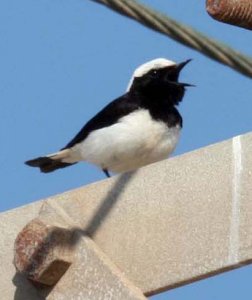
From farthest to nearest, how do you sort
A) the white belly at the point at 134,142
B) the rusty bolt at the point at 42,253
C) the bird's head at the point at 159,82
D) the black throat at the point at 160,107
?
the bird's head at the point at 159,82
the black throat at the point at 160,107
the white belly at the point at 134,142
the rusty bolt at the point at 42,253

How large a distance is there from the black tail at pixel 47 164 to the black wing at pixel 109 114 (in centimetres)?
23

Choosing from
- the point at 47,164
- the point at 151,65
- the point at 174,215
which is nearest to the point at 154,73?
the point at 151,65

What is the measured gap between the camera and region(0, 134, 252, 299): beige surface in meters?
4.88

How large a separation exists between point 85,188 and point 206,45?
1.30 m

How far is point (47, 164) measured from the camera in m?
8.87

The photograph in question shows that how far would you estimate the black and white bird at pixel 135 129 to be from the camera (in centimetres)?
792

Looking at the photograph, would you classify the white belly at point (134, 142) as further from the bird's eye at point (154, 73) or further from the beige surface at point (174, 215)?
the beige surface at point (174, 215)

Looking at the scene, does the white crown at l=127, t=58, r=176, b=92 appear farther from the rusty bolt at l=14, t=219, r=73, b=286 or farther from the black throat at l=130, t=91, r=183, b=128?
the rusty bolt at l=14, t=219, r=73, b=286

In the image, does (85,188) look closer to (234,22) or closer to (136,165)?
(234,22)

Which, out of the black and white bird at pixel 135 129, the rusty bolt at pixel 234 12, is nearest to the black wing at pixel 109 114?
the black and white bird at pixel 135 129

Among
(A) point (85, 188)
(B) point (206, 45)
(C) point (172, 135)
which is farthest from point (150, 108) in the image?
(B) point (206, 45)

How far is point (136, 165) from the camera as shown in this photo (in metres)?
8.00

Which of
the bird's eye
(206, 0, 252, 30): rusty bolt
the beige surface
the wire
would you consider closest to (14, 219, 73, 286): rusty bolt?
the beige surface

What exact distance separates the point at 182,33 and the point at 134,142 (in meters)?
3.46
